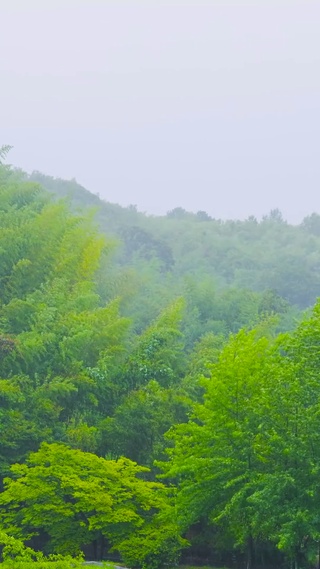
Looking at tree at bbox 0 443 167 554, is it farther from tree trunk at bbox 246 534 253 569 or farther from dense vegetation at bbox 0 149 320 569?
tree trunk at bbox 246 534 253 569

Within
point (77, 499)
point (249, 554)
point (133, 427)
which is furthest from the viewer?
point (133, 427)

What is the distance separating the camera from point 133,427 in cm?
2483

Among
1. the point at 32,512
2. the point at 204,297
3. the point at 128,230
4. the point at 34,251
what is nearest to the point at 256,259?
the point at 128,230

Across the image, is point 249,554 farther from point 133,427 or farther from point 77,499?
point 133,427

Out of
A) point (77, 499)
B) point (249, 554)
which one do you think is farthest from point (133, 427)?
point (249, 554)

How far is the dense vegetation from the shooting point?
17.1m

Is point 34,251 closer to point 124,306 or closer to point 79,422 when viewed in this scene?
point 79,422

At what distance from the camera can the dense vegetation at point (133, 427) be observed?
17094 millimetres

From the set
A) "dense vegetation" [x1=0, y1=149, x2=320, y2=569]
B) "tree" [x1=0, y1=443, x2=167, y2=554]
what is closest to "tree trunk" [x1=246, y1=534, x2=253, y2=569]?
Result: "dense vegetation" [x1=0, y1=149, x2=320, y2=569]

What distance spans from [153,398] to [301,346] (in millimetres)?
8453

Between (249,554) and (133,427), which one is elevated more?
(133,427)

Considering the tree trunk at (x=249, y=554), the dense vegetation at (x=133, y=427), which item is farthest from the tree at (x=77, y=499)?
the tree trunk at (x=249, y=554)

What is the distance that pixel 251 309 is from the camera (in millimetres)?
43312

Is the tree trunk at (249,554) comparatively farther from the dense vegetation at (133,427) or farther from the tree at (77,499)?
the tree at (77,499)
